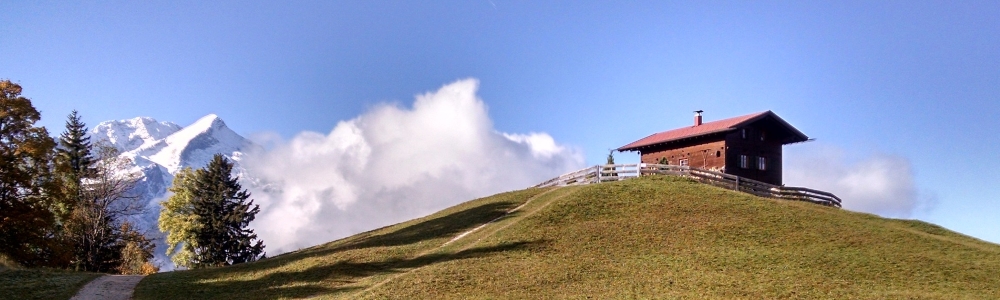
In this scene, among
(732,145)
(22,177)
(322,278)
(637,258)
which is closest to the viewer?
(637,258)

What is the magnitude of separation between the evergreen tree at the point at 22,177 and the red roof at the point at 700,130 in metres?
45.6

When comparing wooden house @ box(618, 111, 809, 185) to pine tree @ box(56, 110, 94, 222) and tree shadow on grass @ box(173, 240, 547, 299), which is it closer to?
tree shadow on grass @ box(173, 240, 547, 299)

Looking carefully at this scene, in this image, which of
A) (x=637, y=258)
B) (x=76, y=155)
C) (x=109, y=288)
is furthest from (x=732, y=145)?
(x=76, y=155)

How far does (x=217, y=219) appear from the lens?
67.8 metres

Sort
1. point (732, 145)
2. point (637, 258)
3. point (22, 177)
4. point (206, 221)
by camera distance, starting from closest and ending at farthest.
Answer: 1. point (637, 258)
2. point (22, 177)
3. point (732, 145)
4. point (206, 221)

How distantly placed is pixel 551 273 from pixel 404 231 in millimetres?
17249

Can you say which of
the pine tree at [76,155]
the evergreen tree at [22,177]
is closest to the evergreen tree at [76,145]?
the pine tree at [76,155]

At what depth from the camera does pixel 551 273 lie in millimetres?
30125

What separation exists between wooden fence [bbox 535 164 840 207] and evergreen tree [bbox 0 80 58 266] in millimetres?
35594

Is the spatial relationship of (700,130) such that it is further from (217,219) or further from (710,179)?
(217,219)

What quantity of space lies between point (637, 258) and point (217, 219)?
49.8 metres

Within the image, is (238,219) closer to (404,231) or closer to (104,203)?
(104,203)

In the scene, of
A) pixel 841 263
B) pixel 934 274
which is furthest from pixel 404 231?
pixel 934 274

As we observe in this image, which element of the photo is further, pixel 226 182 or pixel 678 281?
pixel 226 182
